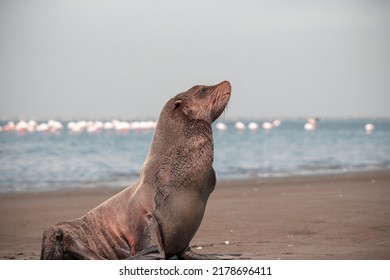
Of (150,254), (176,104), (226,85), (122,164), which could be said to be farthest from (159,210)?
(122,164)

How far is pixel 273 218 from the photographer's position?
8.42 m

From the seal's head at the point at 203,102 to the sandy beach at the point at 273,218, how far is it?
46.5 inches

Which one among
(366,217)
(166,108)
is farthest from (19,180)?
(166,108)

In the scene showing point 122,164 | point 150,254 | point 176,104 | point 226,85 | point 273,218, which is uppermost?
point 122,164

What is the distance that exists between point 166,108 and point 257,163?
12427 mm

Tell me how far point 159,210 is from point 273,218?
3102 mm

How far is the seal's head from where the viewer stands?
6039mm

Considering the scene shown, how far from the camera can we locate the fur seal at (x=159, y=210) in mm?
5516

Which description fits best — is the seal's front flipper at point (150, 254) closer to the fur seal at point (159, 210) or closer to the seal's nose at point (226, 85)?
the fur seal at point (159, 210)

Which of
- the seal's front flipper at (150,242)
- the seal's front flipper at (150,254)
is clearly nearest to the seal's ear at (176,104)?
the seal's front flipper at (150,242)

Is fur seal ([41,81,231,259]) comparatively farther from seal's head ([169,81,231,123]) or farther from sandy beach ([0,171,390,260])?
sandy beach ([0,171,390,260])

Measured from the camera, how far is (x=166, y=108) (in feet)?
19.8

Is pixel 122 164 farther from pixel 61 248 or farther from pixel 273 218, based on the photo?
pixel 61 248

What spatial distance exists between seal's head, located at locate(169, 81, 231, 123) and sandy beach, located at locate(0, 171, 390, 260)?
1.18m
